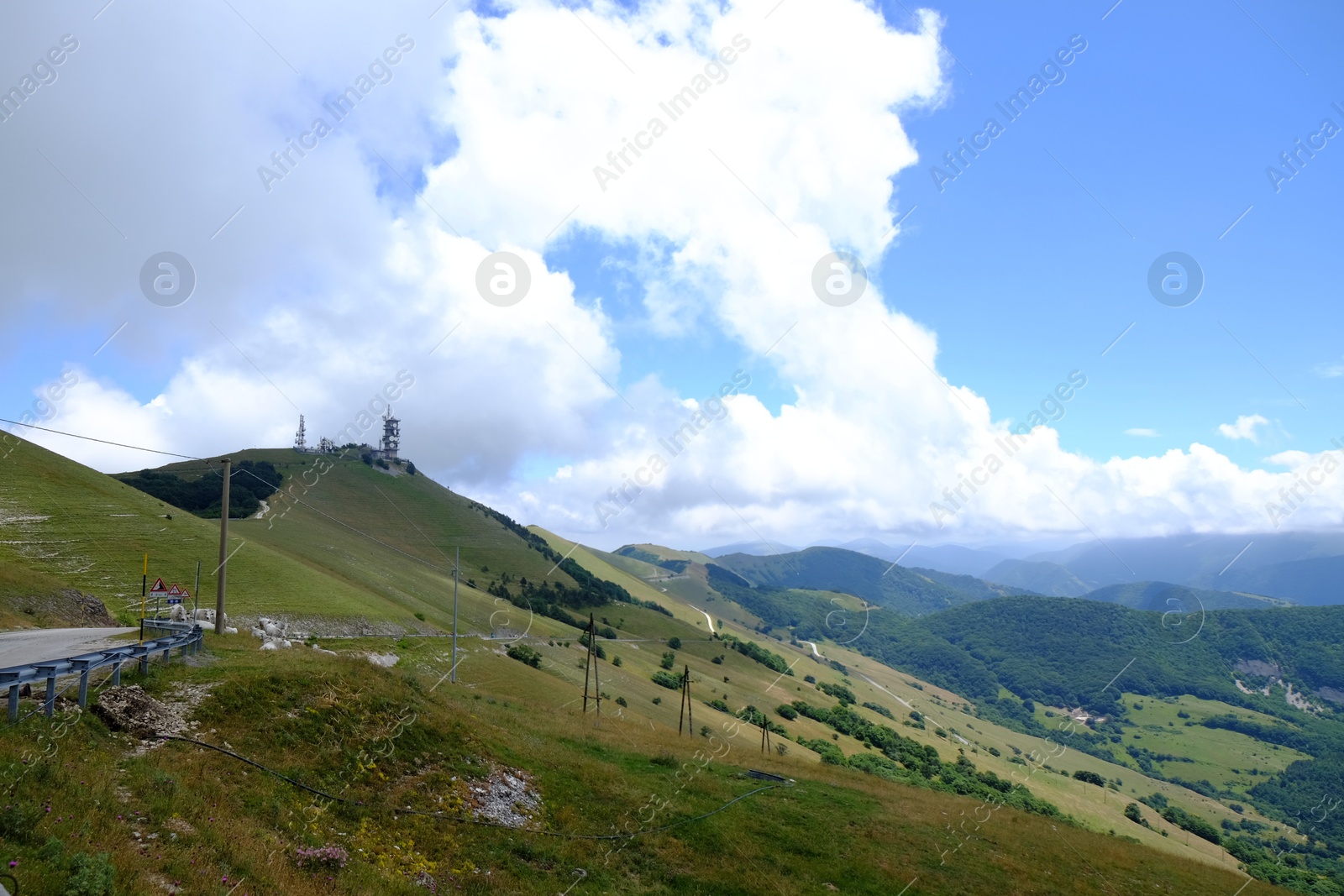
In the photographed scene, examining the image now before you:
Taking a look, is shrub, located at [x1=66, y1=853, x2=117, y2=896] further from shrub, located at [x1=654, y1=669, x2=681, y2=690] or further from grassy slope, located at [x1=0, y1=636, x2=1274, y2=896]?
shrub, located at [x1=654, y1=669, x2=681, y2=690]

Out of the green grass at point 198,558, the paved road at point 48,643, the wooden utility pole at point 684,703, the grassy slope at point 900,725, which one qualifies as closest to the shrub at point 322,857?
the paved road at point 48,643

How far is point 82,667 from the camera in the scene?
15734 millimetres

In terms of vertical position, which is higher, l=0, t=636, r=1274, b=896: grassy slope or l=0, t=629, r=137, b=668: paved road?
l=0, t=629, r=137, b=668: paved road

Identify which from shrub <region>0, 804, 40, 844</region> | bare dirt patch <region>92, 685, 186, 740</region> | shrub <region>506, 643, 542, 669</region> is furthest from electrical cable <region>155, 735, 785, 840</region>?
shrub <region>506, 643, 542, 669</region>

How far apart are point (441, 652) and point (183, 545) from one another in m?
26.3

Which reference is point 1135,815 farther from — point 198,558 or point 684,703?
point 198,558

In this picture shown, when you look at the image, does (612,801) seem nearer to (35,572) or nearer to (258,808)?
(258,808)

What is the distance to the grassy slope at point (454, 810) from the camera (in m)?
12.7

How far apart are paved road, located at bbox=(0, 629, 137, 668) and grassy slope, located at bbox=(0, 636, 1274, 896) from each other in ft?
10.7

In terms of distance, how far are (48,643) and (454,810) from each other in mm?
15488

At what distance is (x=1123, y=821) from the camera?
303 feet

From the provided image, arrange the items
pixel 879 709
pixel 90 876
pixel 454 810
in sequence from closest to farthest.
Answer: pixel 90 876 < pixel 454 810 < pixel 879 709

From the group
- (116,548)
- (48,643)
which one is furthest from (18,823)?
(116,548)

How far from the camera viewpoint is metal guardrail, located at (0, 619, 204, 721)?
1349 centimetres
